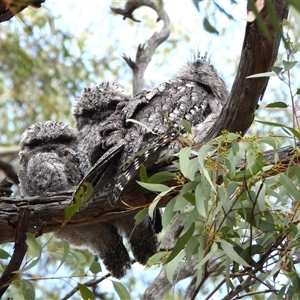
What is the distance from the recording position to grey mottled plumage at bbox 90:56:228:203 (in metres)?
2.87

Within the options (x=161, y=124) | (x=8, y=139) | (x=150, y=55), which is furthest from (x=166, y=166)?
(x=8, y=139)

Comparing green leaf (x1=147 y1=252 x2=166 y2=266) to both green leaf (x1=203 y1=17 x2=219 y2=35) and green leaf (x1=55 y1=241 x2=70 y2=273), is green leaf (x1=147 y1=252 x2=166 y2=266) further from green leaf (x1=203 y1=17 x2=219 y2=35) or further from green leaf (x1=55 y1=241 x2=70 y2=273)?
green leaf (x1=203 y1=17 x2=219 y2=35)

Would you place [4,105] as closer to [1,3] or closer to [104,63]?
[104,63]

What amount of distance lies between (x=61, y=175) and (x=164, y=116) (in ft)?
2.75

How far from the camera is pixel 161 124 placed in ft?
10.2

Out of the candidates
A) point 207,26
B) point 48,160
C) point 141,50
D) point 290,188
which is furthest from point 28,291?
point 141,50

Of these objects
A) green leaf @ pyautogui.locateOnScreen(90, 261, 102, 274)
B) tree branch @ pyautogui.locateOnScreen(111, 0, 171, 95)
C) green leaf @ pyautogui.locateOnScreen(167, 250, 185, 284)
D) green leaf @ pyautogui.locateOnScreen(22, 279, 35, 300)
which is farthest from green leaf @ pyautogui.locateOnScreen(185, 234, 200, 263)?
tree branch @ pyautogui.locateOnScreen(111, 0, 171, 95)

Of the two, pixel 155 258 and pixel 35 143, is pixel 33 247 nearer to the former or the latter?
pixel 155 258

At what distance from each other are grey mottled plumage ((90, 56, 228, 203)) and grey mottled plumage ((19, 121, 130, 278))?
17.7 inches

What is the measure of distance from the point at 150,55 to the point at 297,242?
2.44m

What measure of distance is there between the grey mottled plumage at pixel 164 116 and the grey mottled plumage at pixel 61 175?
0.45 m

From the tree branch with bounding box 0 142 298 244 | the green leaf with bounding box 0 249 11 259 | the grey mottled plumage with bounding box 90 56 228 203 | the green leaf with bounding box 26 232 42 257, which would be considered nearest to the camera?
the green leaf with bounding box 26 232 42 257

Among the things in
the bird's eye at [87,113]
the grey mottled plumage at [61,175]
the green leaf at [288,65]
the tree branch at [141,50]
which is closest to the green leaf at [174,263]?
the green leaf at [288,65]

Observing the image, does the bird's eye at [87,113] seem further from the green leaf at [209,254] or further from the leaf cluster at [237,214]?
the green leaf at [209,254]
